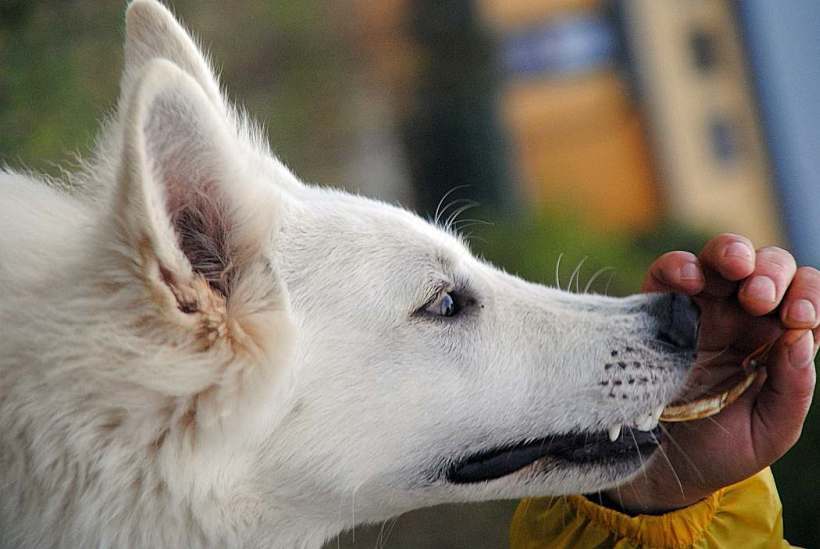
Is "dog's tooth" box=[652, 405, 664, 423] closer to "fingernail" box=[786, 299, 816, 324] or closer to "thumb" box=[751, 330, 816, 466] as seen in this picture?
"thumb" box=[751, 330, 816, 466]

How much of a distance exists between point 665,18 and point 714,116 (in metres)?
1.21

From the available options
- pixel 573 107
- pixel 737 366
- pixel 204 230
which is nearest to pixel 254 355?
pixel 204 230

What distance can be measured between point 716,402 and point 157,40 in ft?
5.35

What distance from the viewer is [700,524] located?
2.34m

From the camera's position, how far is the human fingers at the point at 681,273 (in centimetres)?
238

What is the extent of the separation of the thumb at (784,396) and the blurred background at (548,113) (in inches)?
173

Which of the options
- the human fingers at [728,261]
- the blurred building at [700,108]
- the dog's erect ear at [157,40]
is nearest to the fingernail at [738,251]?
the human fingers at [728,261]

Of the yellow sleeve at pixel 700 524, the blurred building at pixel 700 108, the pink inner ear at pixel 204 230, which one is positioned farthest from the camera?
the blurred building at pixel 700 108

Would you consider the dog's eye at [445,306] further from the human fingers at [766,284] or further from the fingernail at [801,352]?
the fingernail at [801,352]

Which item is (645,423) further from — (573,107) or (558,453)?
(573,107)

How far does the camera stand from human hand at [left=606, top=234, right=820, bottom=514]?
2266 millimetres

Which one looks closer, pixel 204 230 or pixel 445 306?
pixel 204 230

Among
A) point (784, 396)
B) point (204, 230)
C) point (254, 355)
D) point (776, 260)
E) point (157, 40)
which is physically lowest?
point (784, 396)

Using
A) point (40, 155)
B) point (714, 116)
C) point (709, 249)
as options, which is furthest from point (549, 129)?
point (709, 249)
